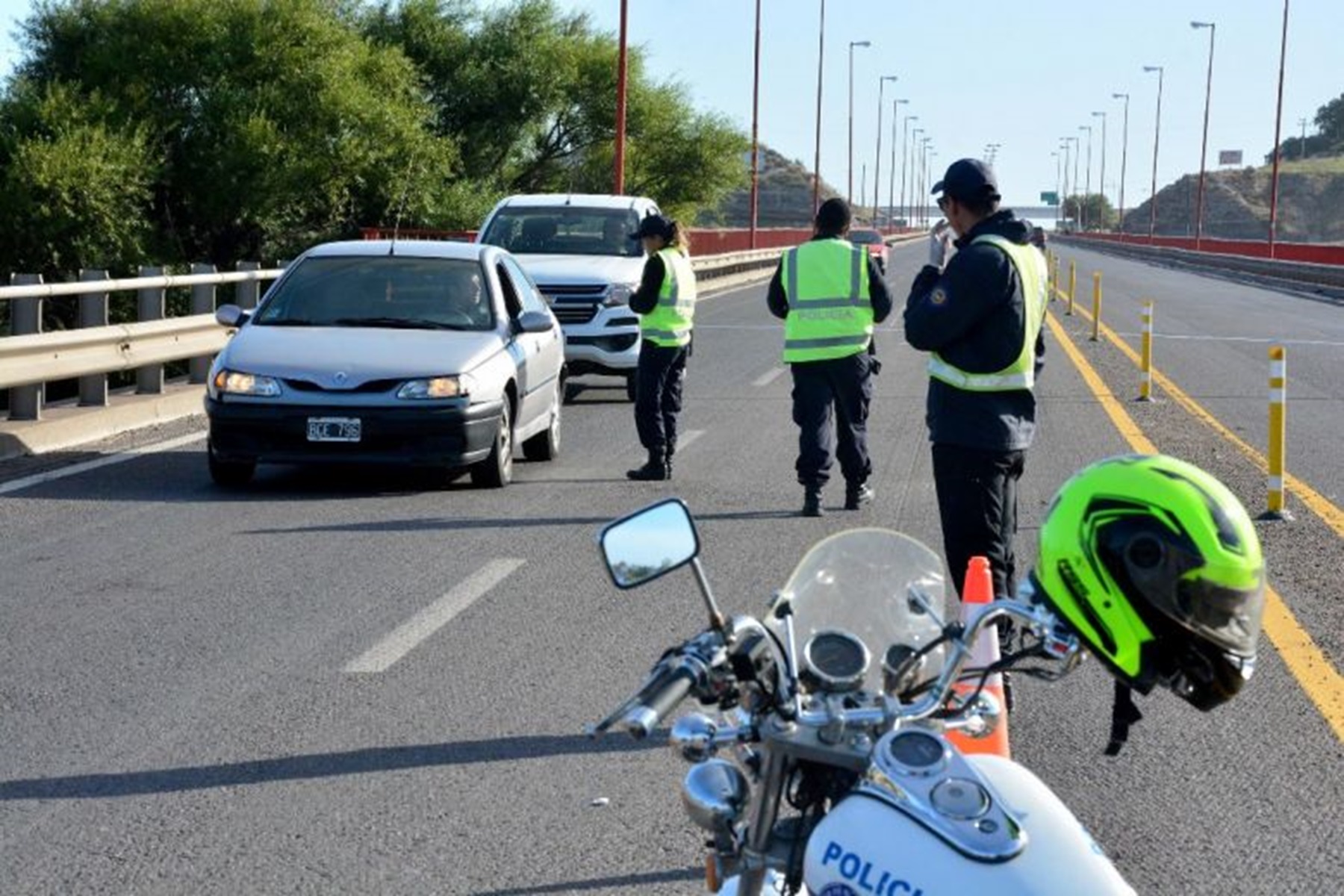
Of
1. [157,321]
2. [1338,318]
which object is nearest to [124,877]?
[157,321]

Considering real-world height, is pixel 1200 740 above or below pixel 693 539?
below

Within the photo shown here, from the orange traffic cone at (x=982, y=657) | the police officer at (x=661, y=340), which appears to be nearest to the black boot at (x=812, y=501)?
the police officer at (x=661, y=340)

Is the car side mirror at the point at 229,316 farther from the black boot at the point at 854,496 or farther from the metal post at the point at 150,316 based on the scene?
the black boot at the point at 854,496

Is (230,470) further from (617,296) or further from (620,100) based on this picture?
(620,100)

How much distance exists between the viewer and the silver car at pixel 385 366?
11.7 m

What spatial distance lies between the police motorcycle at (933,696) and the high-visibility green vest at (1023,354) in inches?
147

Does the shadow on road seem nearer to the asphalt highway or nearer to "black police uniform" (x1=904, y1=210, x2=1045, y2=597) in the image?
the asphalt highway

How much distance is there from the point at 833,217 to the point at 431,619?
409 centimetres

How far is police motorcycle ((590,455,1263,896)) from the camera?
248 cm

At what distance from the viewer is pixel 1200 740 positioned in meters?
6.50

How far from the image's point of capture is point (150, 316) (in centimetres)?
1641

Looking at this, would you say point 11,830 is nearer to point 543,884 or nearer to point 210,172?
point 543,884

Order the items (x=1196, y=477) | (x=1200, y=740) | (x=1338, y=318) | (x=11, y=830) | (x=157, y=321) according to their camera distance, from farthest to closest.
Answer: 1. (x=1338, y=318)
2. (x=157, y=321)
3. (x=1200, y=740)
4. (x=11, y=830)
5. (x=1196, y=477)

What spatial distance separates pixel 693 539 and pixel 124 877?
110 inches
